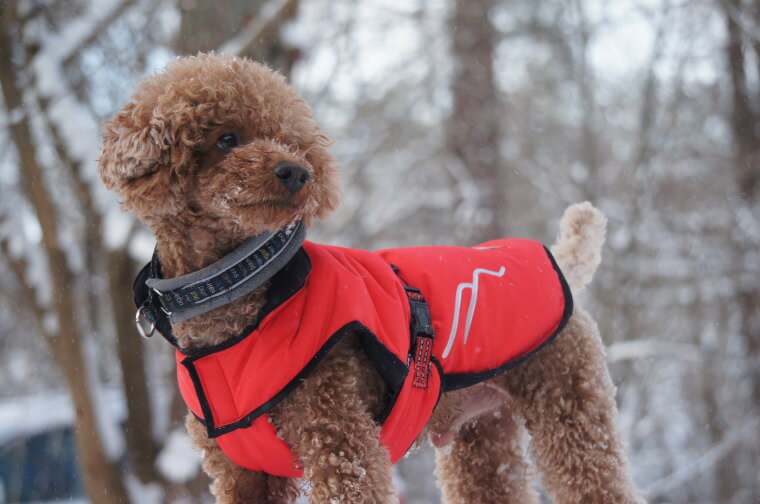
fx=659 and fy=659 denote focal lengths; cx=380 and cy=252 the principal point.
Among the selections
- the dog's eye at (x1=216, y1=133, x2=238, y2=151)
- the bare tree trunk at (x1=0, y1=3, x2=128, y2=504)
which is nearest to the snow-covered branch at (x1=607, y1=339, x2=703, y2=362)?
the bare tree trunk at (x1=0, y1=3, x2=128, y2=504)

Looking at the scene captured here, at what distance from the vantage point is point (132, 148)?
170 centimetres

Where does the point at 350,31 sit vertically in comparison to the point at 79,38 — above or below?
below

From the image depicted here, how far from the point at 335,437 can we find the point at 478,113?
6313 millimetres

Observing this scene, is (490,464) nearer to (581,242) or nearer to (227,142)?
(581,242)

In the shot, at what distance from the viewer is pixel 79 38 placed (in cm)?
442

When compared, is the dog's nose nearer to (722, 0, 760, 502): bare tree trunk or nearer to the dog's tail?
the dog's tail

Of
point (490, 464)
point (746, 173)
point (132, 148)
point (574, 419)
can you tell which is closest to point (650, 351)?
point (746, 173)

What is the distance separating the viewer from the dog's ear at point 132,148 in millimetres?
1698

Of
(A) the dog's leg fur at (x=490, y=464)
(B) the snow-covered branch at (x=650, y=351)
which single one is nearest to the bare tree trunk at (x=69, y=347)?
(A) the dog's leg fur at (x=490, y=464)

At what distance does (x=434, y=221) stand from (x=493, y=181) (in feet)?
7.49

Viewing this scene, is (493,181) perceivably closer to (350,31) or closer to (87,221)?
(350,31)

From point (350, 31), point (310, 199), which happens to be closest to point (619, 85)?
point (350, 31)

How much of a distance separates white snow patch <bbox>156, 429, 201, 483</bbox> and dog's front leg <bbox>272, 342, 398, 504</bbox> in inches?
125

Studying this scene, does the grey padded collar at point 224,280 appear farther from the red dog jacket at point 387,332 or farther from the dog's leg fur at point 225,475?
the dog's leg fur at point 225,475
